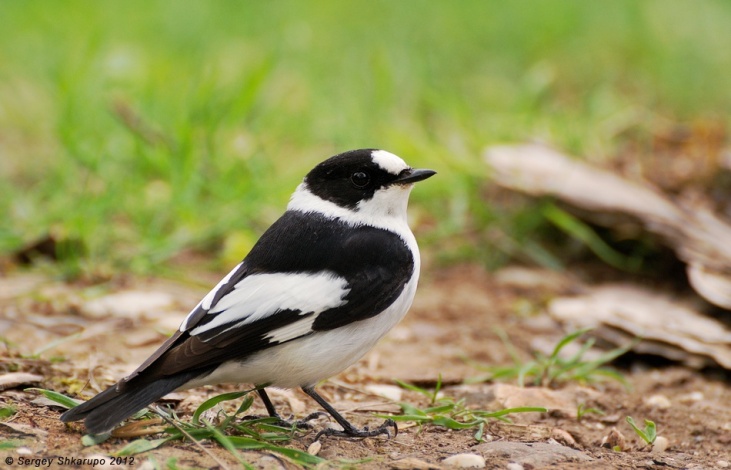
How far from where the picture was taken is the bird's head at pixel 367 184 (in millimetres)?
3871

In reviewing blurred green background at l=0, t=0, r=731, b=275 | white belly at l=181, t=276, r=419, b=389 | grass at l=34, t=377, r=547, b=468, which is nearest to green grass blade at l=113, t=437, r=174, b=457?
grass at l=34, t=377, r=547, b=468

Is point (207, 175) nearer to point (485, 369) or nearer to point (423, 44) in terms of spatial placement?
point (485, 369)

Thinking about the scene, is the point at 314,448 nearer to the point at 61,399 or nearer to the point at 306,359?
the point at 306,359

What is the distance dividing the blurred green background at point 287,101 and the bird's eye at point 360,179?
1716 millimetres

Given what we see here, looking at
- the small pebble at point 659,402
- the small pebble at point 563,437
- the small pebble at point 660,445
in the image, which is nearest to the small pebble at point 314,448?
the small pebble at point 563,437

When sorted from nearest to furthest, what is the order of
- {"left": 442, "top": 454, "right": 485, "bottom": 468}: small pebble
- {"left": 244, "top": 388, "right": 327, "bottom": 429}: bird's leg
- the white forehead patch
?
1. {"left": 442, "top": 454, "right": 485, "bottom": 468}: small pebble
2. {"left": 244, "top": 388, "right": 327, "bottom": 429}: bird's leg
3. the white forehead patch

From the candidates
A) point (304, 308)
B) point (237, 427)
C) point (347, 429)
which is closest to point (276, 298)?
point (304, 308)

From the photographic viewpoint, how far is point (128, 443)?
10.1ft

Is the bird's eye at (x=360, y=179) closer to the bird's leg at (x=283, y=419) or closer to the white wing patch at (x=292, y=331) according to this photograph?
the white wing patch at (x=292, y=331)

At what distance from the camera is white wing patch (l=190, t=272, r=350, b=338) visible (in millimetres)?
3295

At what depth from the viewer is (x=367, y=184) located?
3887 mm

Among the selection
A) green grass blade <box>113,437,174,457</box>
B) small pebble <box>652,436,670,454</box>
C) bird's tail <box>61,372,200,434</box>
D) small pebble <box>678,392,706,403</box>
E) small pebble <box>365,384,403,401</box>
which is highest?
bird's tail <box>61,372,200,434</box>

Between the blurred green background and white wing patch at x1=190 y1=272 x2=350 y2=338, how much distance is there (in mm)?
1934

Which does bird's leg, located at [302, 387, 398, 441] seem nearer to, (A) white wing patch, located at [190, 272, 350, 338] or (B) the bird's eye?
(A) white wing patch, located at [190, 272, 350, 338]
